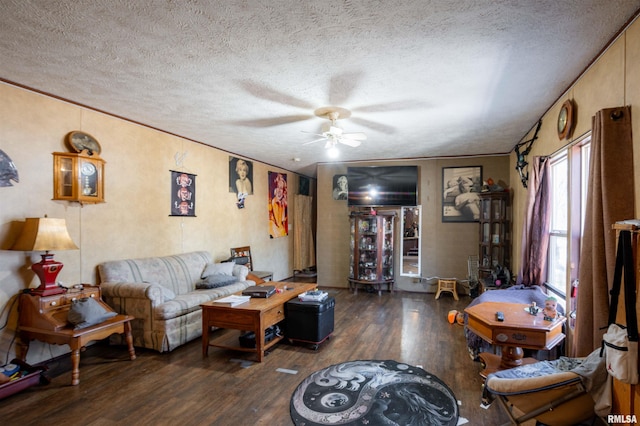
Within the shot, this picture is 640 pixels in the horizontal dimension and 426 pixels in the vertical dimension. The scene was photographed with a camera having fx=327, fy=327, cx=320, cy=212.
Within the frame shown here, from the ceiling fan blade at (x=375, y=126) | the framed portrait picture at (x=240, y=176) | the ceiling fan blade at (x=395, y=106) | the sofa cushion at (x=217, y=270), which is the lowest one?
the sofa cushion at (x=217, y=270)

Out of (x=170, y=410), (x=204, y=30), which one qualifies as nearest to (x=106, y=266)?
(x=170, y=410)

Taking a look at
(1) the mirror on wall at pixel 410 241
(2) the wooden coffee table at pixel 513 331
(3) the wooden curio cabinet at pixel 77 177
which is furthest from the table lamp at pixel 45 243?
(1) the mirror on wall at pixel 410 241

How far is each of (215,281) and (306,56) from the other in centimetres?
322

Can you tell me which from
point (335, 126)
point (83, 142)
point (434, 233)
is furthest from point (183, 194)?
point (434, 233)

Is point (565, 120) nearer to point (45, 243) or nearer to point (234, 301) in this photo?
point (234, 301)

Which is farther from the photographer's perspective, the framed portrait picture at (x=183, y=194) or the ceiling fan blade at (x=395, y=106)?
the framed portrait picture at (x=183, y=194)

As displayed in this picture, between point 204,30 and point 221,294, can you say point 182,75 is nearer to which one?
point 204,30

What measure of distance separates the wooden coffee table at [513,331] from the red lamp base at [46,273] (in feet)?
12.1

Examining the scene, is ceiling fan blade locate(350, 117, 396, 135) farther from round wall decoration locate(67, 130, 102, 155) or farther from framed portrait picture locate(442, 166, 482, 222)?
round wall decoration locate(67, 130, 102, 155)

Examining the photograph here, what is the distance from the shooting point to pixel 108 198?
12.4 feet

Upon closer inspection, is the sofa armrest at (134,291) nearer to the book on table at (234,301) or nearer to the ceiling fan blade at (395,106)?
the book on table at (234,301)

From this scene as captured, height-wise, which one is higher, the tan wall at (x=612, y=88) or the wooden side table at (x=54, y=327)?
the tan wall at (x=612, y=88)

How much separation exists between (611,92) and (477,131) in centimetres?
223

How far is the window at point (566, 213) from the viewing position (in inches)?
113
